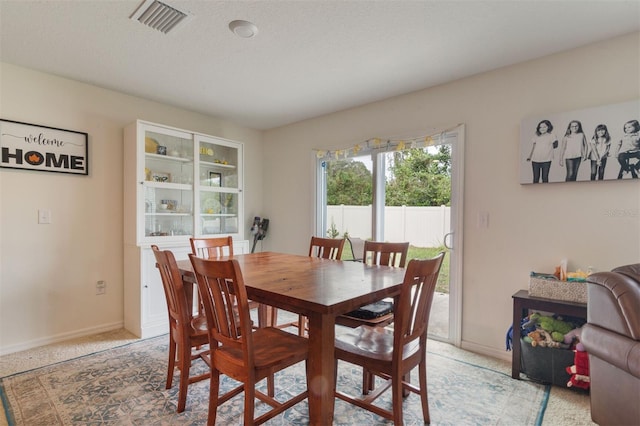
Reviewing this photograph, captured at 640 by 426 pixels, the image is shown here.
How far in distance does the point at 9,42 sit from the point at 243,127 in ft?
8.05

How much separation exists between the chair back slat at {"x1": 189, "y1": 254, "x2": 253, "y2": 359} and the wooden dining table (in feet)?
0.52

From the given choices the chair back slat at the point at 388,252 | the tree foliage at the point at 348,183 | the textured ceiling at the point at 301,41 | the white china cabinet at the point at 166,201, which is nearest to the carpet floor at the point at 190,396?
the white china cabinet at the point at 166,201

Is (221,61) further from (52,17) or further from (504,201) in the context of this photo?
(504,201)

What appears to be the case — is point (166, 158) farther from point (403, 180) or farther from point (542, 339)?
point (542, 339)

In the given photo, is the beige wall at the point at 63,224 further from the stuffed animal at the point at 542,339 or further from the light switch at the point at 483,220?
the stuffed animal at the point at 542,339

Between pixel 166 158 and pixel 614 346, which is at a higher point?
pixel 166 158

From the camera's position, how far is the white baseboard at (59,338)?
2680 mm

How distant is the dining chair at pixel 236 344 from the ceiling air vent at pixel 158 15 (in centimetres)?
148

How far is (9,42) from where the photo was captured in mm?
2311

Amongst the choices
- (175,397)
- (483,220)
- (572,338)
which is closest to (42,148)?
(175,397)

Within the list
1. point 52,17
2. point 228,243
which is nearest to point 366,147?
point 228,243

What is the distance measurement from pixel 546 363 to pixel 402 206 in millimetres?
1715

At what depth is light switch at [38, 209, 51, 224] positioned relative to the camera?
283 cm

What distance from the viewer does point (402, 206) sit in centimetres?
334
